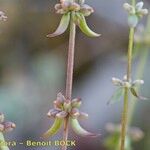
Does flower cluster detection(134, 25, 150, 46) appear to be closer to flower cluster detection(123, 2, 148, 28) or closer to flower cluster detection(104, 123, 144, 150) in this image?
flower cluster detection(104, 123, 144, 150)

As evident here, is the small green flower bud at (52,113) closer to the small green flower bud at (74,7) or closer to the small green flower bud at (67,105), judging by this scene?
the small green flower bud at (67,105)

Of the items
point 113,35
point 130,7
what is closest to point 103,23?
point 113,35

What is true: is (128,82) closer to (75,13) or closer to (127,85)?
(127,85)

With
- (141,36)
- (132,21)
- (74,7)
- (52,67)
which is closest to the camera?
(74,7)

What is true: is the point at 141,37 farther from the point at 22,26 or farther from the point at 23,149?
the point at 22,26

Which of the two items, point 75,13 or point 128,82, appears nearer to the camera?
point 75,13

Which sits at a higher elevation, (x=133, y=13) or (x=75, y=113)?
(x=133, y=13)

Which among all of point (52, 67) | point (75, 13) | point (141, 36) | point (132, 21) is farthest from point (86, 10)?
point (52, 67)
